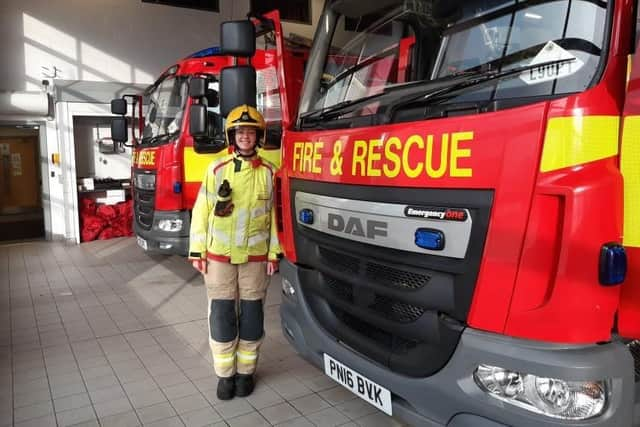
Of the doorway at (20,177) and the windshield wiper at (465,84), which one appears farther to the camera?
the doorway at (20,177)

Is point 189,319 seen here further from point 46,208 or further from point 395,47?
point 46,208

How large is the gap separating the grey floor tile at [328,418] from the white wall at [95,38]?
339 inches

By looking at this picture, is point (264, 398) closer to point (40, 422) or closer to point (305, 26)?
point (40, 422)

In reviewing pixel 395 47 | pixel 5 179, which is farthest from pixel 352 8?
pixel 5 179

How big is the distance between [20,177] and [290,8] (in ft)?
27.5

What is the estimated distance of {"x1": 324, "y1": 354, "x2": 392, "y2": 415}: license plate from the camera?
2312mm

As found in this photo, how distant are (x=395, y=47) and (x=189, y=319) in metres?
3.39

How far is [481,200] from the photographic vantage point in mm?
1850

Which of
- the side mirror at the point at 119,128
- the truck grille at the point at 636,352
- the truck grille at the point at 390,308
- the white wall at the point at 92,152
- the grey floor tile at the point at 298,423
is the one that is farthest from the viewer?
the white wall at the point at 92,152

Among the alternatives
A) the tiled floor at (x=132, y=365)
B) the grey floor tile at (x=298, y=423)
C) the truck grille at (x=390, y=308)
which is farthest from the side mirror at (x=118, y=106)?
the truck grille at (x=390, y=308)

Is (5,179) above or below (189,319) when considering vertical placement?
above

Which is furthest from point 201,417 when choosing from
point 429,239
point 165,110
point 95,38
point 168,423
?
point 95,38

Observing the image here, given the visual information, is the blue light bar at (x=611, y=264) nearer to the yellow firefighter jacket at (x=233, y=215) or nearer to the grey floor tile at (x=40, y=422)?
Answer: the yellow firefighter jacket at (x=233, y=215)

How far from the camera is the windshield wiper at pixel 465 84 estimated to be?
6.16 ft
